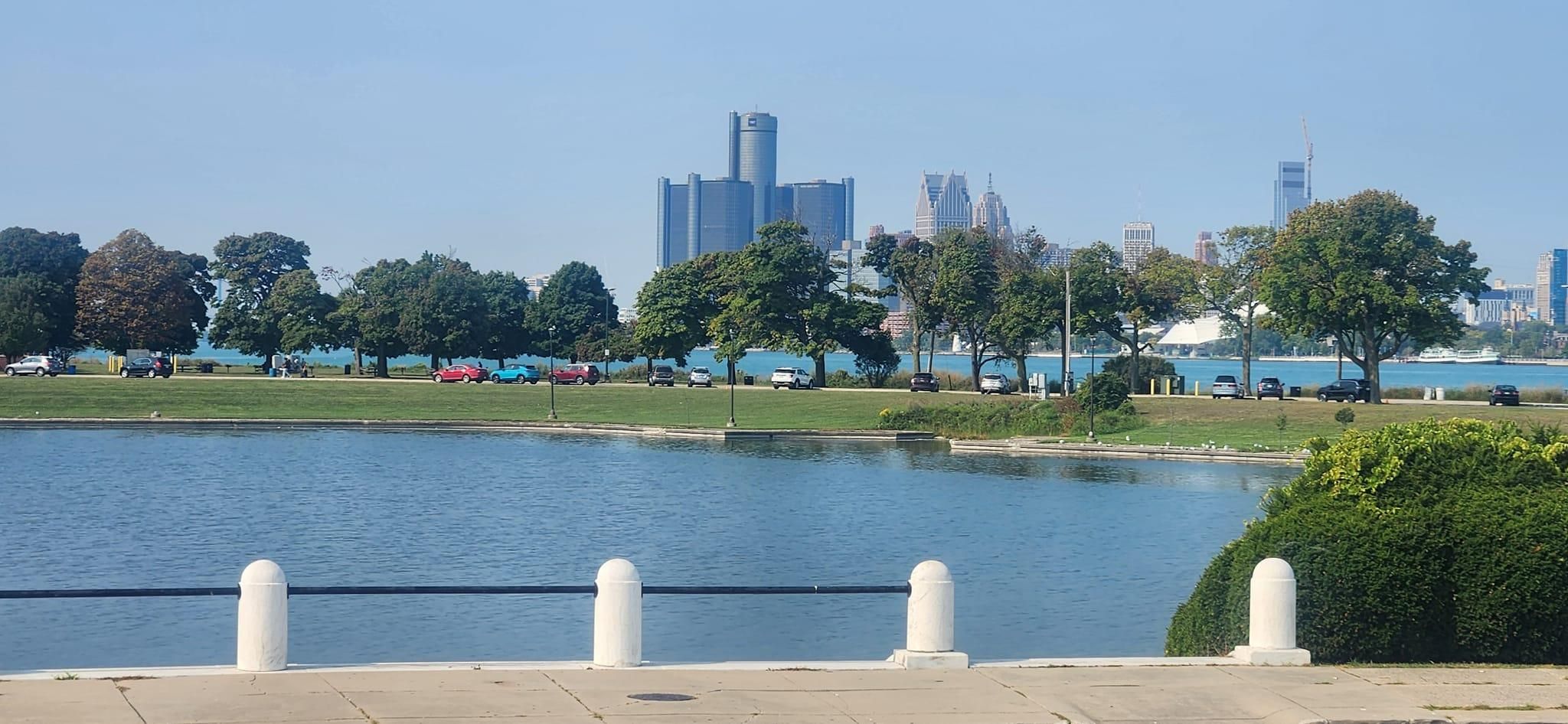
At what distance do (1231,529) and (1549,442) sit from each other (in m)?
26.2

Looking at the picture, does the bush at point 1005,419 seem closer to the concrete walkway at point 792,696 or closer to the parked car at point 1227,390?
the parked car at point 1227,390

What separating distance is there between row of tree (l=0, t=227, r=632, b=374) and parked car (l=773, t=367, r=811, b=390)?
22800mm

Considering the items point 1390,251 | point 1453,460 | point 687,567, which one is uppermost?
point 1390,251

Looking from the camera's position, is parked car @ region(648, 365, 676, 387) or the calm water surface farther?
parked car @ region(648, 365, 676, 387)

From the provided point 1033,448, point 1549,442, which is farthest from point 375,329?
point 1549,442

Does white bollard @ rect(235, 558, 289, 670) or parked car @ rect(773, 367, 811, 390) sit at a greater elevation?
parked car @ rect(773, 367, 811, 390)

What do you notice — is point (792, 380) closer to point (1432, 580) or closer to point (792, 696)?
point (1432, 580)

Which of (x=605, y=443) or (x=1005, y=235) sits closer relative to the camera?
(x=605, y=443)

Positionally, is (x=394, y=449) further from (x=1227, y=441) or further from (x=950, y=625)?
(x=950, y=625)

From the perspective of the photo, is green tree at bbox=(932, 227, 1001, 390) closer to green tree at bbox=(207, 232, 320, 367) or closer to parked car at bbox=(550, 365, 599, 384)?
parked car at bbox=(550, 365, 599, 384)

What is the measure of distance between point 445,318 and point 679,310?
1845 cm

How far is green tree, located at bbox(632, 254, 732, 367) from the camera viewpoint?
378 feet

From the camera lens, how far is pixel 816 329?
347ft

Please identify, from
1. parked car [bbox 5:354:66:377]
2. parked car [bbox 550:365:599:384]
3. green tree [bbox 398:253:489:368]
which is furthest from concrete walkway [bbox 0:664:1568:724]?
green tree [bbox 398:253:489:368]
